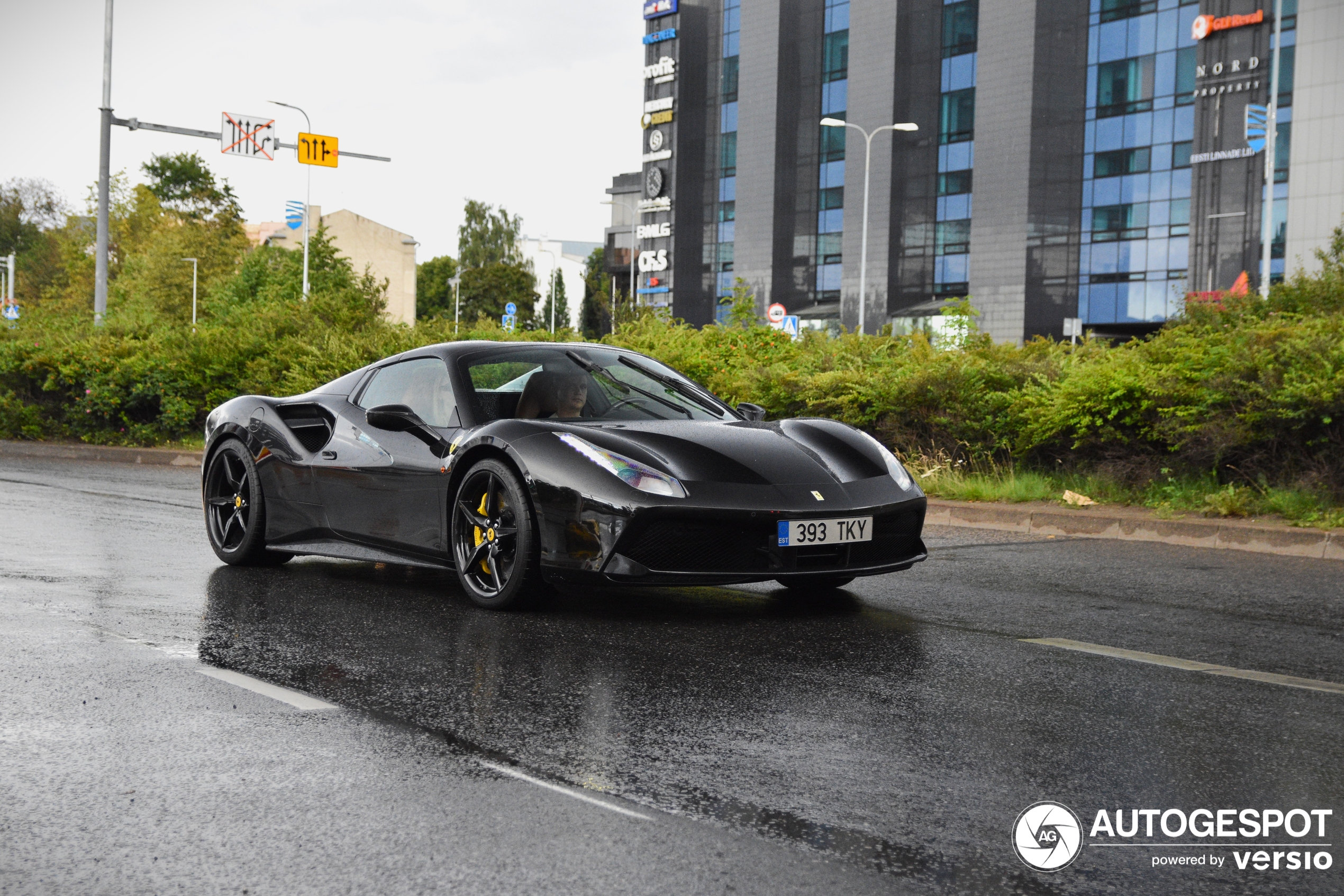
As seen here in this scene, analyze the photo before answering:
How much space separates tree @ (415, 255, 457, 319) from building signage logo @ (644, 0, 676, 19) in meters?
36.4

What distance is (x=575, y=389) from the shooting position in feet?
22.1

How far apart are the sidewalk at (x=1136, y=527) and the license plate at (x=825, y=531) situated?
A: 171 inches

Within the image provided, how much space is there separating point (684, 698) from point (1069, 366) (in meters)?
8.07

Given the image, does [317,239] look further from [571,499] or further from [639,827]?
→ [639,827]

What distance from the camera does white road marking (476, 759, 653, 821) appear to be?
324cm

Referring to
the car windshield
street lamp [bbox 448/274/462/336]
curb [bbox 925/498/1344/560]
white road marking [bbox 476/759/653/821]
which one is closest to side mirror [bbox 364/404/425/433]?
the car windshield

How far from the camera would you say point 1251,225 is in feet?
162

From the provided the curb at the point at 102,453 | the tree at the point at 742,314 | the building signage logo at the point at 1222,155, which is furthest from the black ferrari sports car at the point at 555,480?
the building signage logo at the point at 1222,155

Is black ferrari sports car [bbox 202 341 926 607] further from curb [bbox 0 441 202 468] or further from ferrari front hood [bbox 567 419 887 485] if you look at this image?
curb [bbox 0 441 202 468]

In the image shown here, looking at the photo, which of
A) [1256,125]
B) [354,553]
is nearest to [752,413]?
[354,553]

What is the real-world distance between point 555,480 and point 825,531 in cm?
119

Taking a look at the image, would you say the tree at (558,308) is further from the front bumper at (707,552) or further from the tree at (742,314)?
the front bumper at (707,552)

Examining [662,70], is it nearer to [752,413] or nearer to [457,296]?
[457,296]

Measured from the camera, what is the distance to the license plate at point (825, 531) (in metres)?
5.73
